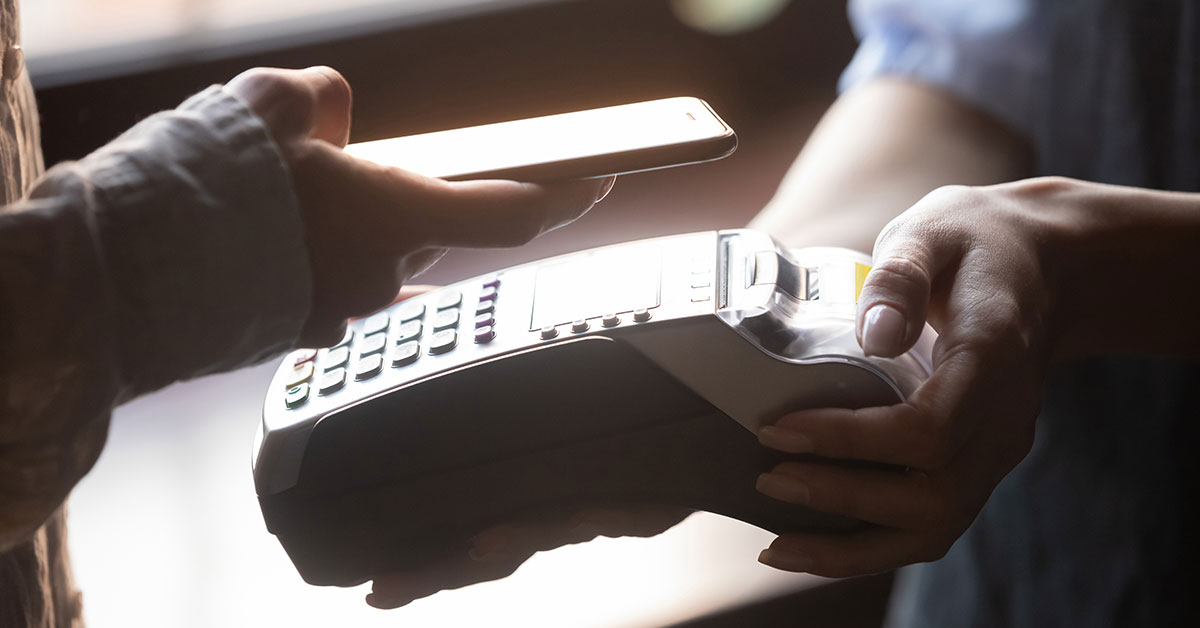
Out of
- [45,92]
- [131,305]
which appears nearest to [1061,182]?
[131,305]

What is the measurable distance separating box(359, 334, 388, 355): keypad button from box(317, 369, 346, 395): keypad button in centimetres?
1

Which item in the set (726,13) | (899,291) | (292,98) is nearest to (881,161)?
(899,291)

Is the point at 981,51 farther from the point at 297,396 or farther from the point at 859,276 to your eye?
the point at 297,396

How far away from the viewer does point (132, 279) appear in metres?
0.19

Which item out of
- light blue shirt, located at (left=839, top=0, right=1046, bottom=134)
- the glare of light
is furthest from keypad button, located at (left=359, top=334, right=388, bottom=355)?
the glare of light

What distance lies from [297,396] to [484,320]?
63 mm

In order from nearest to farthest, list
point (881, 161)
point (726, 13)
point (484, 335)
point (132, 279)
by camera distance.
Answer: point (132, 279) < point (484, 335) < point (881, 161) < point (726, 13)

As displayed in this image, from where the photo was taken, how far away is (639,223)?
1.74ft

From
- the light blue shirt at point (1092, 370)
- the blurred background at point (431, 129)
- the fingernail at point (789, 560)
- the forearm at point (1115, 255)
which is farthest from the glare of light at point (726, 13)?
the fingernail at point (789, 560)

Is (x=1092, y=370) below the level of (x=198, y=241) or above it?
below

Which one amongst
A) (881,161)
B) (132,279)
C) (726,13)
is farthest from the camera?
(726,13)

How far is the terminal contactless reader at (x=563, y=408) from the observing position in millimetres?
273

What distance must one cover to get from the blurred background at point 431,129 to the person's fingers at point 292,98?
54 millimetres

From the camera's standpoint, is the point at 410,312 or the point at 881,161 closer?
the point at 410,312
